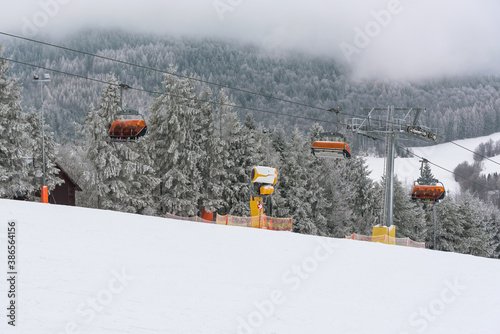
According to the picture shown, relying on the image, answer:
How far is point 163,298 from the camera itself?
31.6 ft

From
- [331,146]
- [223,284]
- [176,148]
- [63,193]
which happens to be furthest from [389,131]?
[63,193]

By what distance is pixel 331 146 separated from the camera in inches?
878

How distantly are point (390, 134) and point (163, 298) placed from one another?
19.4 metres

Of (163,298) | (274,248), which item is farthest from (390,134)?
(163,298)

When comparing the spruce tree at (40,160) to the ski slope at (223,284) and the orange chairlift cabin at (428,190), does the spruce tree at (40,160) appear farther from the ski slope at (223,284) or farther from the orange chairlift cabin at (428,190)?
the orange chairlift cabin at (428,190)

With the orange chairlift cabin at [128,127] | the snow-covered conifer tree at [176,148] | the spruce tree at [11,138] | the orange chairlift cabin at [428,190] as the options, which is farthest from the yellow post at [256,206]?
the spruce tree at [11,138]

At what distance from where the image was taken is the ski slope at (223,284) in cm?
861

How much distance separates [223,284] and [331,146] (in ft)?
41.8

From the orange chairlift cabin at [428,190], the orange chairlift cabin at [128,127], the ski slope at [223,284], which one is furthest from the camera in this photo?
the orange chairlift cabin at [428,190]

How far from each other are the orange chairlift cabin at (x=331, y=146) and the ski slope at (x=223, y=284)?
6235 millimetres

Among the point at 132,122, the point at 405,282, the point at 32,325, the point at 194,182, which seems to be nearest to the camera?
the point at 32,325

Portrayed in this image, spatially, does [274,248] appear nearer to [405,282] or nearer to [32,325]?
[405,282]

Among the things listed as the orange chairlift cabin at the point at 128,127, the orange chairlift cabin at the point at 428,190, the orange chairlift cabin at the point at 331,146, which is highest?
the orange chairlift cabin at the point at 128,127

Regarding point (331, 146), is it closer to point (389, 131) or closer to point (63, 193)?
point (389, 131)
